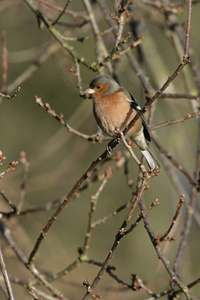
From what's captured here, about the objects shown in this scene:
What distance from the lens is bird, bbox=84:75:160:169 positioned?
12.4 feet

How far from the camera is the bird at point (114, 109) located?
12.4 feet

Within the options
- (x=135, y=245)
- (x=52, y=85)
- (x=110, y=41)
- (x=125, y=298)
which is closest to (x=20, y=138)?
(x=52, y=85)

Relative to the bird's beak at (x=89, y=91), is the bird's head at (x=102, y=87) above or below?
above

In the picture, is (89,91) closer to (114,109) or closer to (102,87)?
(102,87)

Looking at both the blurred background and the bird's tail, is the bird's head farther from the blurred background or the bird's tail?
the blurred background

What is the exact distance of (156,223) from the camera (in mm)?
Answer: 8617

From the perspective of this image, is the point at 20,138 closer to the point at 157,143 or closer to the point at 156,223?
the point at 156,223

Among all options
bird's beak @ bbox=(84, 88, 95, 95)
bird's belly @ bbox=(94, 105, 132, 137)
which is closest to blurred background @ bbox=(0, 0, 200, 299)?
bird's beak @ bbox=(84, 88, 95, 95)

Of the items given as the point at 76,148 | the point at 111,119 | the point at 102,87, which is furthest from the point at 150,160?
the point at 76,148

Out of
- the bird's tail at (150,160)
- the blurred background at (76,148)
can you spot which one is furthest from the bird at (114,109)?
the blurred background at (76,148)

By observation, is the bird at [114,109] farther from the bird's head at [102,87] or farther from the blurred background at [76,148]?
the blurred background at [76,148]

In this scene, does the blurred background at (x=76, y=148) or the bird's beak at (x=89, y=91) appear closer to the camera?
the bird's beak at (x=89, y=91)

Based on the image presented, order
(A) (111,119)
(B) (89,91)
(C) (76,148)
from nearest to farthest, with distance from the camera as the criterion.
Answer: (A) (111,119) < (B) (89,91) < (C) (76,148)

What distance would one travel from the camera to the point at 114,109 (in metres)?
3.83
